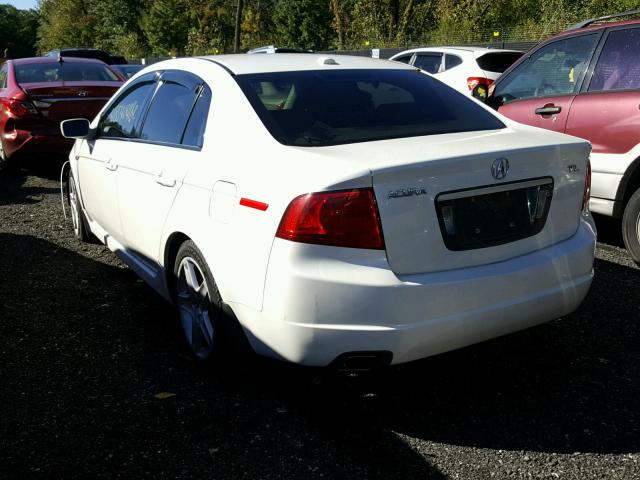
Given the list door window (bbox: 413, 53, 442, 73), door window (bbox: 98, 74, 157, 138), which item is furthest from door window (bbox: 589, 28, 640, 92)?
door window (bbox: 413, 53, 442, 73)

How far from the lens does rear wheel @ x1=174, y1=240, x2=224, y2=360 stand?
10.7ft

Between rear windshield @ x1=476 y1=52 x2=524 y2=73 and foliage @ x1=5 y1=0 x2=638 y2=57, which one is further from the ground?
foliage @ x1=5 y1=0 x2=638 y2=57

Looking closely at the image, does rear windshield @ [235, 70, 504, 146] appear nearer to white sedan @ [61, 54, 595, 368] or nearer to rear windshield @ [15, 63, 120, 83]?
white sedan @ [61, 54, 595, 368]

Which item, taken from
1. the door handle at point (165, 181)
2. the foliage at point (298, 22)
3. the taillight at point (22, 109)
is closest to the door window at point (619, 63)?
the door handle at point (165, 181)

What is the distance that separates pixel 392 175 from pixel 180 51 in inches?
2281

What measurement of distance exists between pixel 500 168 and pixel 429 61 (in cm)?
1012

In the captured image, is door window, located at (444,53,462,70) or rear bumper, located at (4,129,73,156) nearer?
rear bumper, located at (4,129,73,156)

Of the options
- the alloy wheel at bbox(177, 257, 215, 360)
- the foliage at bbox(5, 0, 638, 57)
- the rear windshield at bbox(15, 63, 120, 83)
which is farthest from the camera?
the foliage at bbox(5, 0, 638, 57)

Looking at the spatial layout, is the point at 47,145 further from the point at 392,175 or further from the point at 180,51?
the point at 180,51

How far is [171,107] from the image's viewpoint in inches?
157

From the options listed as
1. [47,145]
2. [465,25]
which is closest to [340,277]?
[47,145]

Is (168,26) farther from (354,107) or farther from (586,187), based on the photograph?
(586,187)

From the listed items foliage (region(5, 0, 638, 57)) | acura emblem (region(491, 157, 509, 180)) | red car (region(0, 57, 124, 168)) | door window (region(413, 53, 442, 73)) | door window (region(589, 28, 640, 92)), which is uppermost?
foliage (region(5, 0, 638, 57))

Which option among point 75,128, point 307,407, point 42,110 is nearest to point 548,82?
point 75,128
